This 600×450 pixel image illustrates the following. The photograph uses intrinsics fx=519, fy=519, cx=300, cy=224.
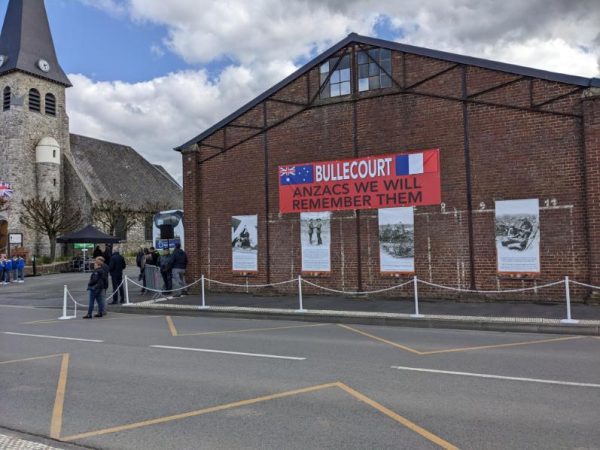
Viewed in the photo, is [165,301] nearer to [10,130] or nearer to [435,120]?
[435,120]

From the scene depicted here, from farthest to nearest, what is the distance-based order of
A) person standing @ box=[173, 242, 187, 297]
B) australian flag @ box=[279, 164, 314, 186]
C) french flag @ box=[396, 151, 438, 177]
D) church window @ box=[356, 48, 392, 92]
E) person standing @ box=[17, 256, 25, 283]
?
person standing @ box=[17, 256, 25, 283] < person standing @ box=[173, 242, 187, 297] < australian flag @ box=[279, 164, 314, 186] < church window @ box=[356, 48, 392, 92] < french flag @ box=[396, 151, 438, 177]

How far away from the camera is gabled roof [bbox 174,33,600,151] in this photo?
13.2 metres

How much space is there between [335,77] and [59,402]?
511 inches

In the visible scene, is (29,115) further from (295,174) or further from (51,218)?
(295,174)

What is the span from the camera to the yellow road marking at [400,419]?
4.49 metres

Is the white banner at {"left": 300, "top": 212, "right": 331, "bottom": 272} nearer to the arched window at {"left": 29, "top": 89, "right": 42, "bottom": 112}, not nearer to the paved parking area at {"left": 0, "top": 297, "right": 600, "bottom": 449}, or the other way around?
the paved parking area at {"left": 0, "top": 297, "right": 600, "bottom": 449}

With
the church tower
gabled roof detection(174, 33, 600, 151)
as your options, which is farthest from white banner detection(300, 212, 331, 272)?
the church tower

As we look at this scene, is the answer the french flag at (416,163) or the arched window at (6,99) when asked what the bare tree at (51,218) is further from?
the french flag at (416,163)

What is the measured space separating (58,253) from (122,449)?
140ft

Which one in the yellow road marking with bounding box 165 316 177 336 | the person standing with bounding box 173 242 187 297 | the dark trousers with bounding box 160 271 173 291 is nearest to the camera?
the yellow road marking with bounding box 165 316 177 336

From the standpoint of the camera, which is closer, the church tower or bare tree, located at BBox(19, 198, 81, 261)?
bare tree, located at BBox(19, 198, 81, 261)

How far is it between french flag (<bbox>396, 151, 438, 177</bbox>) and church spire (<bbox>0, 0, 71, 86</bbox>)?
38.2 metres

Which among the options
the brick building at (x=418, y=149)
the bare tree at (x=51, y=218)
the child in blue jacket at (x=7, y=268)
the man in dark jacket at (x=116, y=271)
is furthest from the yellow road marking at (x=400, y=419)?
the bare tree at (x=51, y=218)

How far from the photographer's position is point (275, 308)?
1394cm
